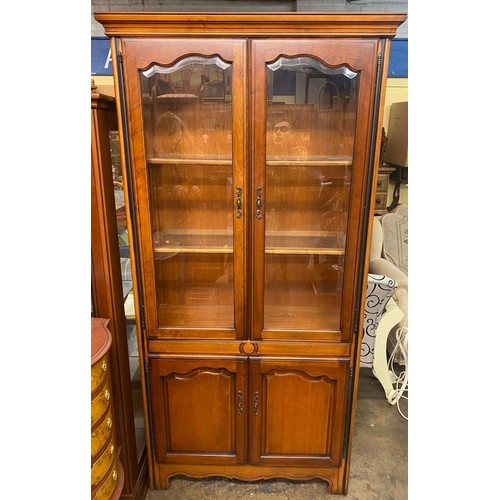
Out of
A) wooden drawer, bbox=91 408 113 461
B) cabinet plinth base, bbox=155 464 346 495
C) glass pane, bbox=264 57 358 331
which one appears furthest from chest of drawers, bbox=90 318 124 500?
glass pane, bbox=264 57 358 331

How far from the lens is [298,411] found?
5.16 ft

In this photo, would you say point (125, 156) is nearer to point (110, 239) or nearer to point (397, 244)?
point (110, 239)

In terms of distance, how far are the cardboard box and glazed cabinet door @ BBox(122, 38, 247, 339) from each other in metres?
1.73

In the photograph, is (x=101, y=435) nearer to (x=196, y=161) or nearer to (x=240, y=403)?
(x=240, y=403)

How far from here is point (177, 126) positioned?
4.82 feet

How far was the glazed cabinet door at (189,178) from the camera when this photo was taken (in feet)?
4.03

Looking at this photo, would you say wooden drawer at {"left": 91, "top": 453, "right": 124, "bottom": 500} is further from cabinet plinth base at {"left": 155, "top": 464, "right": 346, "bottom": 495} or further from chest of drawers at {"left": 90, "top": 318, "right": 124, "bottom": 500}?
cabinet plinth base at {"left": 155, "top": 464, "right": 346, "bottom": 495}

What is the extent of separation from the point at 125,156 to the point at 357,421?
1.79m

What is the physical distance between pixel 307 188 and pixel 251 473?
4.04 ft

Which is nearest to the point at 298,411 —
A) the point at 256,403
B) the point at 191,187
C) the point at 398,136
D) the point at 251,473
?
the point at 256,403

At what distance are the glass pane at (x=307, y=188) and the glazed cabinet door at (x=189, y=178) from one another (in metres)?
0.14

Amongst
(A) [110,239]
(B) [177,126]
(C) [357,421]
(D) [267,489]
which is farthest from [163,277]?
(C) [357,421]

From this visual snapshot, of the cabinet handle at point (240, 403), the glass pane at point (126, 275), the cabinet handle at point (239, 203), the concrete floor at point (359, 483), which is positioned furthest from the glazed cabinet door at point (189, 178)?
the concrete floor at point (359, 483)

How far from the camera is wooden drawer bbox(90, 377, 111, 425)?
1.12 meters
